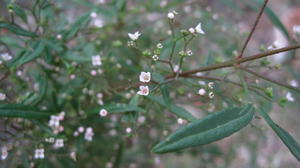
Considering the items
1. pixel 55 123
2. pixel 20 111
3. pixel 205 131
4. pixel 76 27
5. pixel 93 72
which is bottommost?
pixel 55 123

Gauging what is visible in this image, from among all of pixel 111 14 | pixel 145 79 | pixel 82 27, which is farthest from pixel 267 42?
pixel 145 79

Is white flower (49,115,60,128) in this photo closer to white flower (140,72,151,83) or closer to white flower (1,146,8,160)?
white flower (1,146,8,160)

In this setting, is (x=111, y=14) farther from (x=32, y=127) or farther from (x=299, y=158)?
(x=299, y=158)

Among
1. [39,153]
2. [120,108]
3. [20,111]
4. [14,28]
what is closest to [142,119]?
[120,108]

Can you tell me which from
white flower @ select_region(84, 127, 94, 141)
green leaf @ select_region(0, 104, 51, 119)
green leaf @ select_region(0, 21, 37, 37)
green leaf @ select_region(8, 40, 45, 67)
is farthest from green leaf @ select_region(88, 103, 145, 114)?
green leaf @ select_region(0, 21, 37, 37)

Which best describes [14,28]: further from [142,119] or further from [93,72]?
[142,119]

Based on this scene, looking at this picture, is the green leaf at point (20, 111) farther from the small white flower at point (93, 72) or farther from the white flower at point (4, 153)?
the small white flower at point (93, 72)
